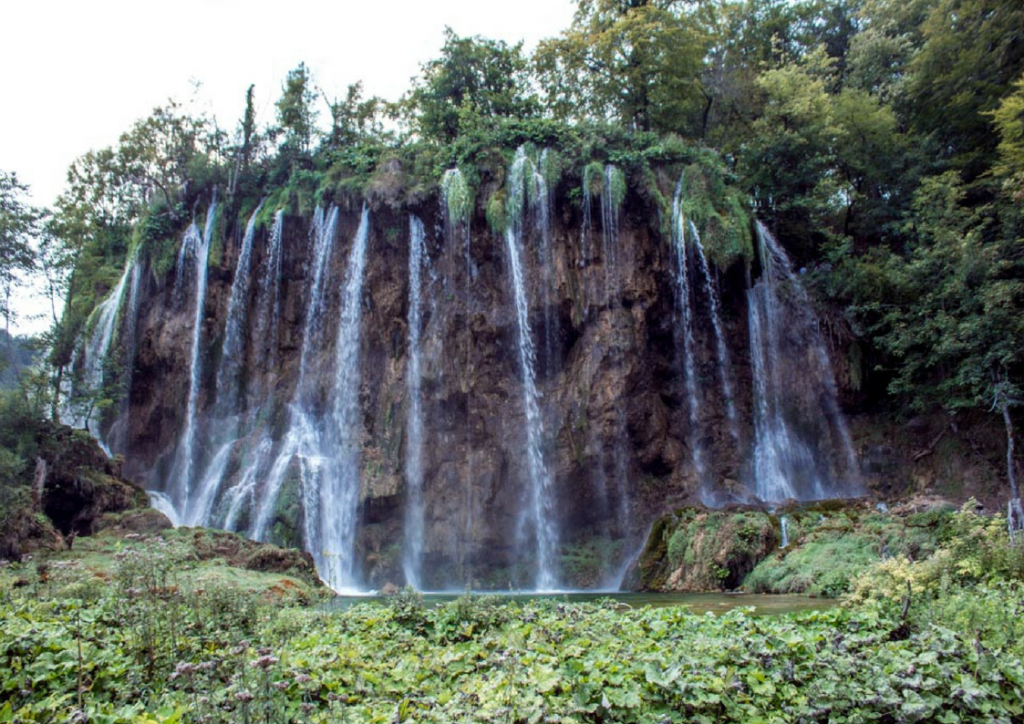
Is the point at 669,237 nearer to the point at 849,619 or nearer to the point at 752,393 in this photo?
the point at 752,393

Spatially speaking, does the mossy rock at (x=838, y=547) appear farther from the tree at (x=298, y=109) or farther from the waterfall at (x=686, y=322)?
the tree at (x=298, y=109)

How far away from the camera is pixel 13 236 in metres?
21.3

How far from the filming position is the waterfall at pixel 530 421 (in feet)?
66.1

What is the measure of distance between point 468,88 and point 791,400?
58.7 feet

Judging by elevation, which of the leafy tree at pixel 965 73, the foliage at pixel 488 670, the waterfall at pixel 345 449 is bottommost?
the foliage at pixel 488 670

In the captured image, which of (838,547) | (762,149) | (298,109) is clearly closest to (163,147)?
(298,109)

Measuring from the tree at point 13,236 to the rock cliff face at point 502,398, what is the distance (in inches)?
247

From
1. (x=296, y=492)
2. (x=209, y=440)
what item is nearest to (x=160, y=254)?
(x=209, y=440)

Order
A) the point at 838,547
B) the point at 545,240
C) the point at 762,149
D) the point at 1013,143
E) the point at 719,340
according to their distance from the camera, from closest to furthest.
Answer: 1. the point at 838,547
2. the point at 1013,143
3. the point at 719,340
4. the point at 545,240
5. the point at 762,149

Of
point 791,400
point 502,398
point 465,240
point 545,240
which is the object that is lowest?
point 791,400

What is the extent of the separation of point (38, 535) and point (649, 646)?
1306cm

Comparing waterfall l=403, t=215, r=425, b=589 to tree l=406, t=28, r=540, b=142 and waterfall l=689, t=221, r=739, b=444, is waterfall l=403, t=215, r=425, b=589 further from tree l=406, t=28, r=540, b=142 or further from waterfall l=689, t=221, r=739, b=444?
waterfall l=689, t=221, r=739, b=444

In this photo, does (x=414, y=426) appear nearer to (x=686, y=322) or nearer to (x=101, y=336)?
(x=686, y=322)

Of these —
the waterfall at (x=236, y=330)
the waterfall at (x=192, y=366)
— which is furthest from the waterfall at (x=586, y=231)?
the waterfall at (x=192, y=366)
